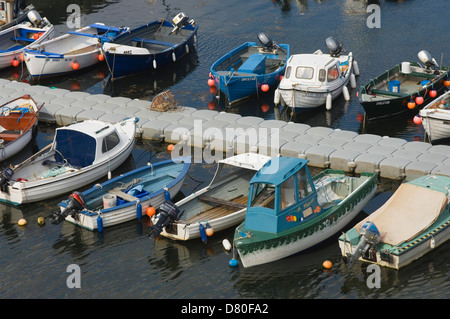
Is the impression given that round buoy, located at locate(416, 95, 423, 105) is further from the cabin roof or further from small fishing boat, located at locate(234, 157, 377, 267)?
the cabin roof

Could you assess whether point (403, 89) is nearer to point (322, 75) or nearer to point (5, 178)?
point (322, 75)

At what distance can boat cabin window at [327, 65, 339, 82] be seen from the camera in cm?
3341

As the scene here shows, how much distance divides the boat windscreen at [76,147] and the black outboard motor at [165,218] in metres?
5.57

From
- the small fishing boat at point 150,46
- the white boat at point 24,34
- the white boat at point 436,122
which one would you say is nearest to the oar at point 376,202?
the white boat at point 436,122

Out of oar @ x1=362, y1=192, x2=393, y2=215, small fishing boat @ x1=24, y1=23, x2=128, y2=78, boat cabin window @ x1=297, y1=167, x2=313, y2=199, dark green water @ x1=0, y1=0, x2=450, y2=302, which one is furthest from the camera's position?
small fishing boat @ x1=24, y1=23, x2=128, y2=78

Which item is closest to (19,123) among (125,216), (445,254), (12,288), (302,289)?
(125,216)

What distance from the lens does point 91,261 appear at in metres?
22.2

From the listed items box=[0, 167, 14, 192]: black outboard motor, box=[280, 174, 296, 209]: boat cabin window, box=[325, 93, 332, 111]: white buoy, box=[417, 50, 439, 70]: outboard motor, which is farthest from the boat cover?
box=[417, 50, 439, 70]: outboard motor

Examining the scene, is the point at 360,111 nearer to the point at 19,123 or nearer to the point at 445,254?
the point at 445,254

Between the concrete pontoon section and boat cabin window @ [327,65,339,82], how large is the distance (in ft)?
14.4

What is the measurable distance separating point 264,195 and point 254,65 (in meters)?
14.2

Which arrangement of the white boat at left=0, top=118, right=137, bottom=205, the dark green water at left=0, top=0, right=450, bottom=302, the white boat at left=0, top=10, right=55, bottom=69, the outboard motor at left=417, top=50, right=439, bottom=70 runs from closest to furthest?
1. the dark green water at left=0, top=0, right=450, bottom=302
2. the white boat at left=0, top=118, right=137, bottom=205
3. the outboard motor at left=417, top=50, right=439, bottom=70
4. the white boat at left=0, top=10, right=55, bottom=69

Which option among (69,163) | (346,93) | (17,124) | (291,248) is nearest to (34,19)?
(17,124)

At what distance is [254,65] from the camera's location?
3550 cm
